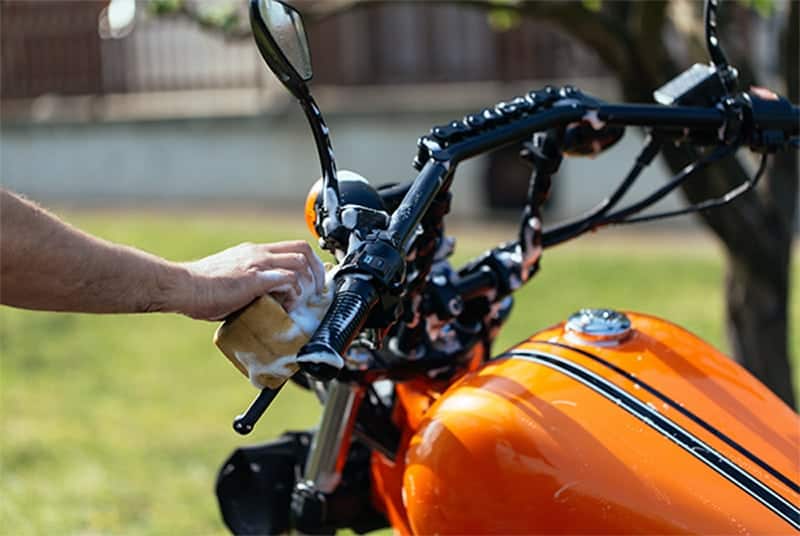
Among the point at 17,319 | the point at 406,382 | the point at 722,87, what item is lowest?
the point at 17,319

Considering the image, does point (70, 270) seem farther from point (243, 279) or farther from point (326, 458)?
point (326, 458)

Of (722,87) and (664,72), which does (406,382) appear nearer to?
(722,87)

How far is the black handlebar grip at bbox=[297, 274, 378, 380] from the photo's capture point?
1391 mm

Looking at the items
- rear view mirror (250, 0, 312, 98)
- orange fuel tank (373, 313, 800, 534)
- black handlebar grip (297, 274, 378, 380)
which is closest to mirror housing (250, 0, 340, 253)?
rear view mirror (250, 0, 312, 98)

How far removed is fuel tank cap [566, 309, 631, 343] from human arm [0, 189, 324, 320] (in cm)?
54

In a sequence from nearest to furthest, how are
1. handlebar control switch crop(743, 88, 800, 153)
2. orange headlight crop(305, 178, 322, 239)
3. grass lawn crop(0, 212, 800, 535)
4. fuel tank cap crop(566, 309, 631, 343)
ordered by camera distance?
orange headlight crop(305, 178, 322, 239) → fuel tank cap crop(566, 309, 631, 343) → handlebar control switch crop(743, 88, 800, 153) → grass lawn crop(0, 212, 800, 535)

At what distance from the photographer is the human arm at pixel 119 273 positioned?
1484 millimetres

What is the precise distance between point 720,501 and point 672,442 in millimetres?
120

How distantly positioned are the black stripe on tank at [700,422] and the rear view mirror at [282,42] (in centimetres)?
65

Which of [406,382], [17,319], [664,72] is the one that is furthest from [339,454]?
[17,319]

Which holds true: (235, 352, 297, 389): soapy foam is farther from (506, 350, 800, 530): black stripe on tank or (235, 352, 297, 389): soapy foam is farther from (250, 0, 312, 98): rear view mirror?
(506, 350, 800, 530): black stripe on tank

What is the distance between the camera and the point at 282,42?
1663 mm

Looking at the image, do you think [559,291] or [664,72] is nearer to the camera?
[664,72]

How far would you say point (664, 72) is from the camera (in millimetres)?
3598
